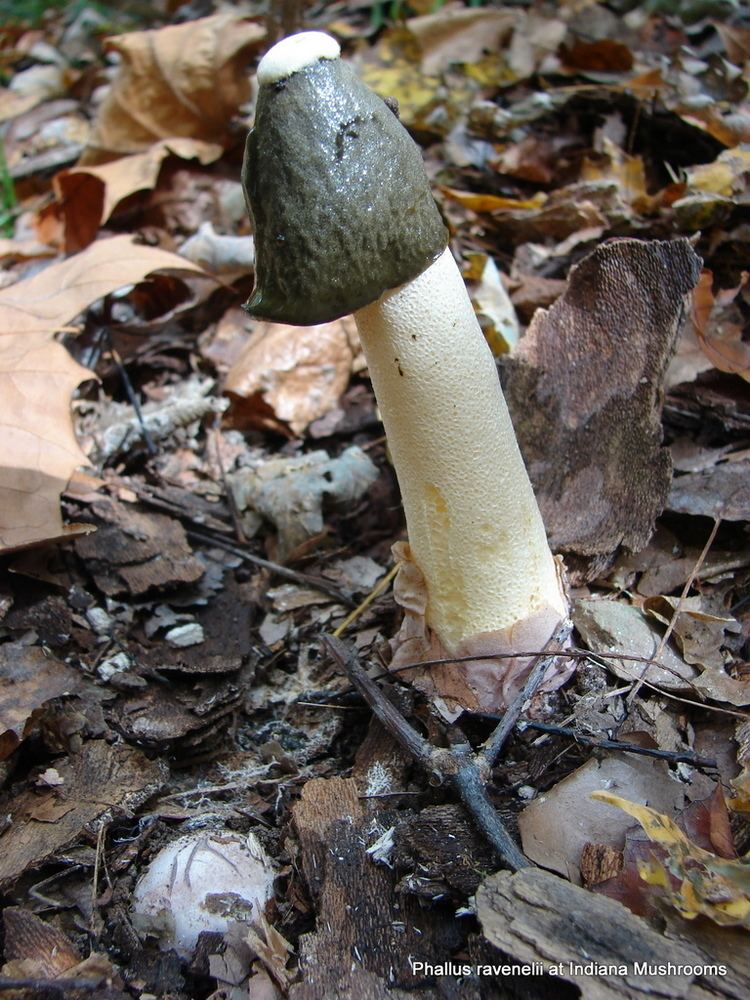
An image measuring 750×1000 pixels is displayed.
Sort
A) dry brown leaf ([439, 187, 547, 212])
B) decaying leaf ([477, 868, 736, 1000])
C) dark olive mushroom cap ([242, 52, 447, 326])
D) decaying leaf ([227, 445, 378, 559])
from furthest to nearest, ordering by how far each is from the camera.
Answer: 1. dry brown leaf ([439, 187, 547, 212])
2. decaying leaf ([227, 445, 378, 559])
3. dark olive mushroom cap ([242, 52, 447, 326])
4. decaying leaf ([477, 868, 736, 1000])

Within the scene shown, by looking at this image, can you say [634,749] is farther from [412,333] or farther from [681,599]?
[412,333]

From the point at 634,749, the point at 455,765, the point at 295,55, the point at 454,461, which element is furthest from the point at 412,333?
the point at 634,749


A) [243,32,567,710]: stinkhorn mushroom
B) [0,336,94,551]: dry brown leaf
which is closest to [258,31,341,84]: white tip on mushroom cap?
[243,32,567,710]: stinkhorn mushroom

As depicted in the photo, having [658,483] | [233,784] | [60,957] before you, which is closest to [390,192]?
[658,483]

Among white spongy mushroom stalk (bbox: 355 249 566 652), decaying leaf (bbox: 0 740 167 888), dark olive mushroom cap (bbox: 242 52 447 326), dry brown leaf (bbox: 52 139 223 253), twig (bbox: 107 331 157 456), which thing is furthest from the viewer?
dry brown leaf (bbox: 52 139 223 253)

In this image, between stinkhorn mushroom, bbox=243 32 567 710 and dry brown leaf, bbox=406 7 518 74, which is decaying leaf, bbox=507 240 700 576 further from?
dry brown leaf, bbox=406 7 518 74

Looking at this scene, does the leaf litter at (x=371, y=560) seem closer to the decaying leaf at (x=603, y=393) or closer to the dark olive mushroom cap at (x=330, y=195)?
the decaying leaf at (x=603, y=393)
